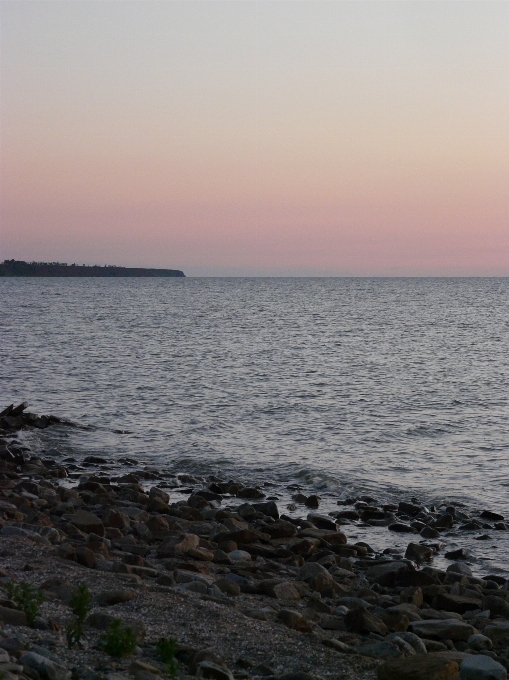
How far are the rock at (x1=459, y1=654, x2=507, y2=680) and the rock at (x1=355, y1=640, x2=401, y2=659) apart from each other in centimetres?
73

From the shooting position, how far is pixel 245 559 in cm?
1085

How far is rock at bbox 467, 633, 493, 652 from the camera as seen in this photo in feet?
26.2

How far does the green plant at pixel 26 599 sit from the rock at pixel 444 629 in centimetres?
389

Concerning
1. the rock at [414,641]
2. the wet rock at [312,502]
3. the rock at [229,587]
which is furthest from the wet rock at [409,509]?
the rock at [414,641]

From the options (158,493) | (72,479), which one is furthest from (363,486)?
(72,479)

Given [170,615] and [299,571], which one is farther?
[299,571]

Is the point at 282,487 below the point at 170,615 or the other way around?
below

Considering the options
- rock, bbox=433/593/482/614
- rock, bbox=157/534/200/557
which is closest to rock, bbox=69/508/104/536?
rock, bbox=157/534/200/557

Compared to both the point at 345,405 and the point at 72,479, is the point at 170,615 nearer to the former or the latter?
the point at 72,479

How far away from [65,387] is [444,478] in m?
17.4

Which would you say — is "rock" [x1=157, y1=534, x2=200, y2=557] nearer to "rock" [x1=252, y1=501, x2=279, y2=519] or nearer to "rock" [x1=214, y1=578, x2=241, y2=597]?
"rock" [x1=214, y1=578, x2=241, y2=597]

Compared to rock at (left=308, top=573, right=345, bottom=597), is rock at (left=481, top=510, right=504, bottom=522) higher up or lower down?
lower down

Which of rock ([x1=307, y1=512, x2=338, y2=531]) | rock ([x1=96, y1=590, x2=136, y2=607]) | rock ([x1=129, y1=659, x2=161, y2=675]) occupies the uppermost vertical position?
rock ([x1=129, y1=659, x2=161, y2=675])

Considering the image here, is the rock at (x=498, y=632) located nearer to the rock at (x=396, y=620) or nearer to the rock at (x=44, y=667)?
the rock at (x=396, y=620)
